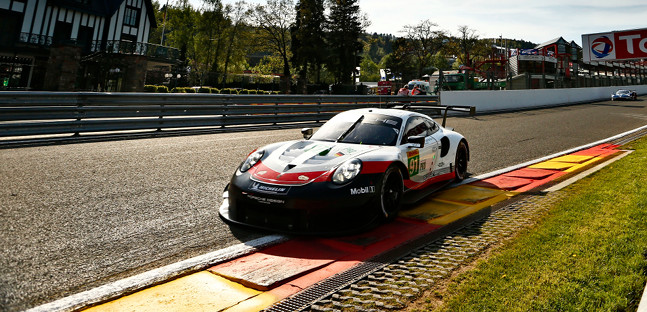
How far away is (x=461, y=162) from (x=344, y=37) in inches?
2090

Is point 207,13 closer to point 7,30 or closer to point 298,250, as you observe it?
point 7,30

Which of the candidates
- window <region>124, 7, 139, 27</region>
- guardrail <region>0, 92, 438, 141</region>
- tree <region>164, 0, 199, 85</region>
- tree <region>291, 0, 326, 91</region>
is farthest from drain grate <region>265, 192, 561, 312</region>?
tree <region>164, 0, 199, 85</region>

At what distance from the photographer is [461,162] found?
7105 mm

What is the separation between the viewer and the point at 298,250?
12.6 feet

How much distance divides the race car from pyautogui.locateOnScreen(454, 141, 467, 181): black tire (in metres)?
0.96

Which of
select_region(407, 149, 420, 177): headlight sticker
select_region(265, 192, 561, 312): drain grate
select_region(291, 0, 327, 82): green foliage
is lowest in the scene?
select_region(265, 192, 561, 312): drain grate

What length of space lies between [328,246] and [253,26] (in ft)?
195

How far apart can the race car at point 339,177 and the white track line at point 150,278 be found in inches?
13.8

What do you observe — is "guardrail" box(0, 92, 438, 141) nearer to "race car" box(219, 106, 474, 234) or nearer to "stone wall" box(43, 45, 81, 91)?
→ "race car" box(219, 106, 474, 234)

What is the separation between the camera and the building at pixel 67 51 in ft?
99.0

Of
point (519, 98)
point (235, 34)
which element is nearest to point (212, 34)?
point (235, 34)

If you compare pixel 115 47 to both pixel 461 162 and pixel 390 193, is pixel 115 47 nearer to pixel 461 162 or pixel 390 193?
pixel 461 162

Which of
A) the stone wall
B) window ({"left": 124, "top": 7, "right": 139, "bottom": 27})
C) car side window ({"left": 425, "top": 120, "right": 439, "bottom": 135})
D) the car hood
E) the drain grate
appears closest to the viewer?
the drain grate

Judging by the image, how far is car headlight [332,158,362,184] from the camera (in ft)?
13.7
